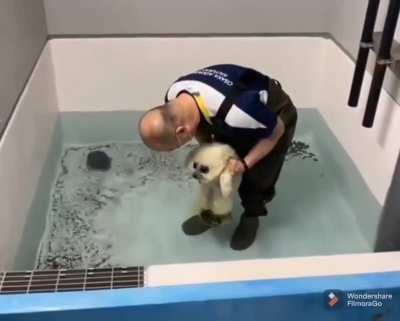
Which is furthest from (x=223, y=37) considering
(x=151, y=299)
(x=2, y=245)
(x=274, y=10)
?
(x=151, y=299)

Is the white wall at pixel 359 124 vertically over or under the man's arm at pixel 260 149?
under

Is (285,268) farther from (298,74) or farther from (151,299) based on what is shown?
(298,74)

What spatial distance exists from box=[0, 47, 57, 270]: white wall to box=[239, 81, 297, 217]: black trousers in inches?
24.8

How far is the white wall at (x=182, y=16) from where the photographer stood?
1849mm

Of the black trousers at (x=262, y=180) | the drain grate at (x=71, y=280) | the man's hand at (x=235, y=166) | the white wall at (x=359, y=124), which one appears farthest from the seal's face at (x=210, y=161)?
the white wall at (x=359, y=124)

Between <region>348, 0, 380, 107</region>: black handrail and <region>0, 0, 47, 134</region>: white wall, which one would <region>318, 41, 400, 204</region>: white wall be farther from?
<region>0, 0, 47, 134</region>: white wall

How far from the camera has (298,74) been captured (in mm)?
2006

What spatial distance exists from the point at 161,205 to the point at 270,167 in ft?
1.51

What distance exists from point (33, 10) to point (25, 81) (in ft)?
0.93

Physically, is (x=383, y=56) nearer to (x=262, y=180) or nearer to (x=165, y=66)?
(x=262, y=180)

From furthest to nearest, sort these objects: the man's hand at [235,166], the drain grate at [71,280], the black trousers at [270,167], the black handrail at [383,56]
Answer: the black trousers at [270,167] < the man's hand at [235,166] < the black handrail at [383,56] < the drain grate at [71,280]

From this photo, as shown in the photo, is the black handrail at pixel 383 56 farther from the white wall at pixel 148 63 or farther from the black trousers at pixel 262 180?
the white wall at pixel 148 63

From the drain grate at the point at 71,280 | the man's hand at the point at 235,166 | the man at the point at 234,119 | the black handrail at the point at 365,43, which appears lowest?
the drain grate at the point at 71,280

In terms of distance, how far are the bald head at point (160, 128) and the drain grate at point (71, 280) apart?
317mm
